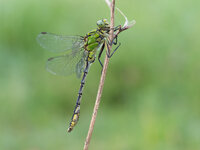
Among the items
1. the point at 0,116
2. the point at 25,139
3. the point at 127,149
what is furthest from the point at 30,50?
the point at 127,149

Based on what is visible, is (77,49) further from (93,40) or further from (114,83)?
(114,83)

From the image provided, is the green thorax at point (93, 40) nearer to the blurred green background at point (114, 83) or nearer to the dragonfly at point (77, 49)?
the dragonfly at point (77, 49)

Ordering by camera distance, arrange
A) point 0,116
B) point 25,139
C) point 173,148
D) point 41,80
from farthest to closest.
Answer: point 41,80
point 0,116
point 25,139
point 173,148

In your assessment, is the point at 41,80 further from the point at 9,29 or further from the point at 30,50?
the point at 9,29

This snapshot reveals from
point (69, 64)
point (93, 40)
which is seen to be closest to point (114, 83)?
point (69, 64)

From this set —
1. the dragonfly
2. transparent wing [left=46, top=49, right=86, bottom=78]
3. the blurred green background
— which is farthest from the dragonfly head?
the blurred green background

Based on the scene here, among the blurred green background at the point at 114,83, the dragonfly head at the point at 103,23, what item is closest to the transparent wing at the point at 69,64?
the dragonfly head at the point at 103,23
